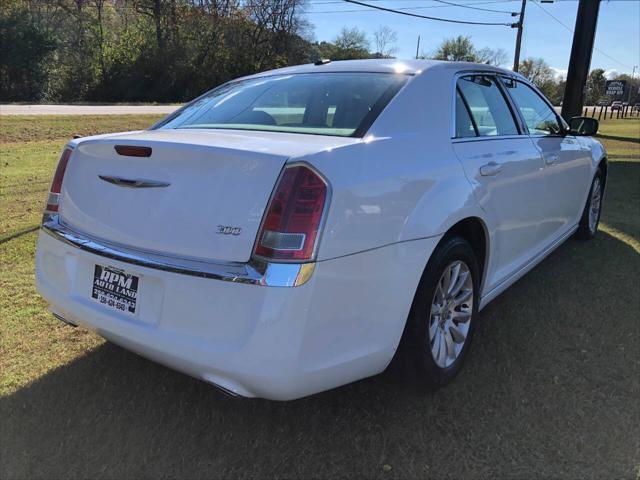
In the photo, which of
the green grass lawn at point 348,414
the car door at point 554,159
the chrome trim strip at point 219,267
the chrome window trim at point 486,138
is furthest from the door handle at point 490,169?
the chrome trim strip at point 219,267

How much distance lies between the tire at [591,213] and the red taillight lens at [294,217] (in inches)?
164

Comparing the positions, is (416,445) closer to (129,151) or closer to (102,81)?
(129,151)

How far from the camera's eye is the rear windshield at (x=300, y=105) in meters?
2.58

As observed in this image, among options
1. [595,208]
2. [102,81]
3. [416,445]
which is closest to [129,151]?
[416,445]

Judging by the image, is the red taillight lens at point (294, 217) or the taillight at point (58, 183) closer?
the red taillight lens at point (294, 217)

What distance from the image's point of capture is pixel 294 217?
195 cm

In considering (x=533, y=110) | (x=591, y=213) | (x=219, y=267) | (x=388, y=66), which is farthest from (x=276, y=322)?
(x=591, y=213)

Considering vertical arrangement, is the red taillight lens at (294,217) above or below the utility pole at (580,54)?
below

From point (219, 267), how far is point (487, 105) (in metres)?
2.17

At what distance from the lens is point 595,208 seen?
5.59 metres

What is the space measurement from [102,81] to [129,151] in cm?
3943

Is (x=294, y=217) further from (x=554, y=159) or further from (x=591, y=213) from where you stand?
(x=591, y=213)

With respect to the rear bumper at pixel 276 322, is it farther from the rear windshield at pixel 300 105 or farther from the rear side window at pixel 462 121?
the rear side window at pixel 462 121

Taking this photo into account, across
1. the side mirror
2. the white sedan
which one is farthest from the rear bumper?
the side mirror
